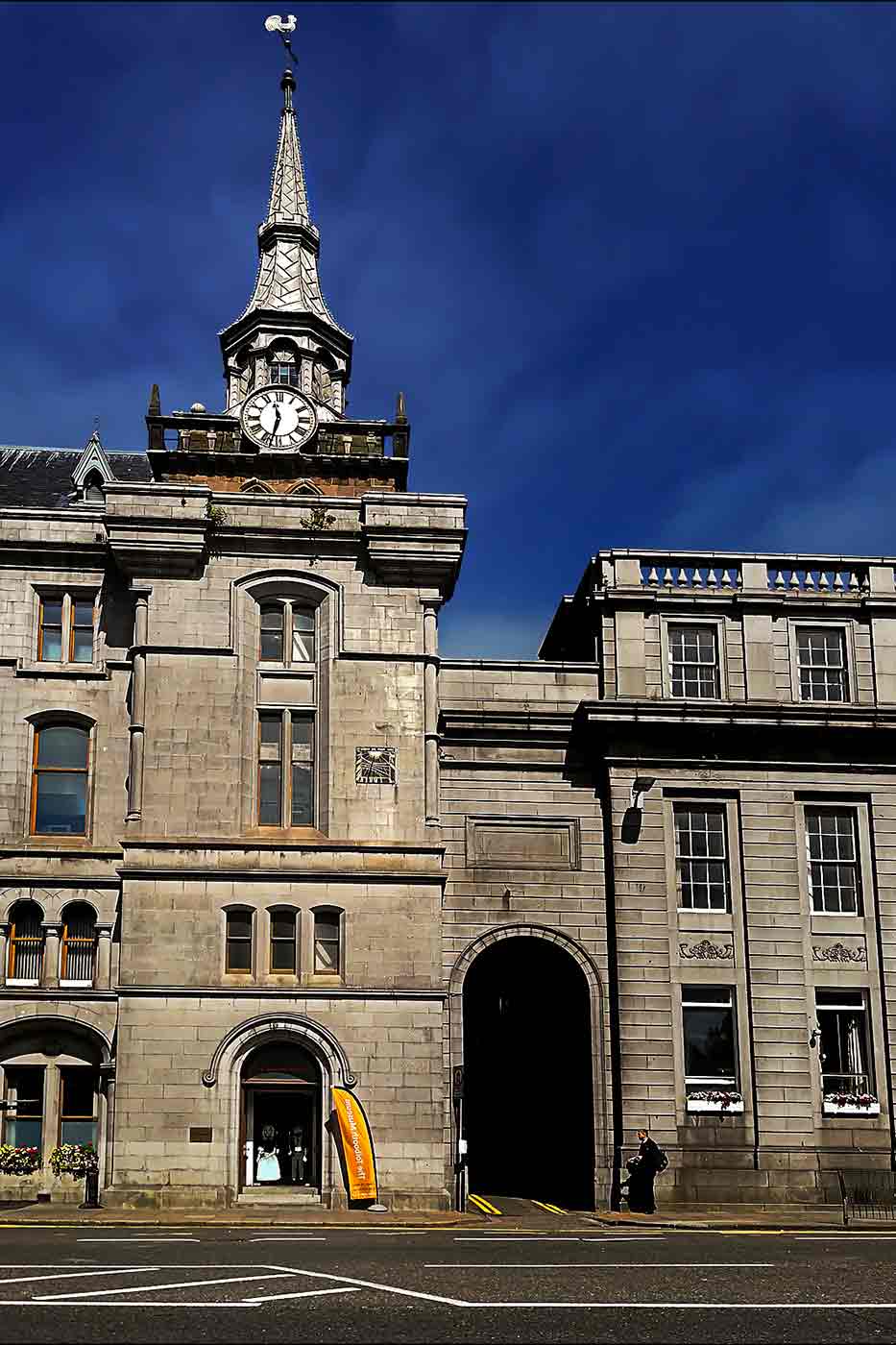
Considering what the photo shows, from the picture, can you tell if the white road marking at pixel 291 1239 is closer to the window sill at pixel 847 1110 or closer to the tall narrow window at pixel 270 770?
the tall narrow window at pixel 270 770

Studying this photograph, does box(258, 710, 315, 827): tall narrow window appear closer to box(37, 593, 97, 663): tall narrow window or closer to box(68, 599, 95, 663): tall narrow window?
box(68, 599, 95, 663): tall narrow window

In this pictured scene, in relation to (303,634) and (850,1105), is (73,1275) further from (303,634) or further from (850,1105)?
(850,1105)

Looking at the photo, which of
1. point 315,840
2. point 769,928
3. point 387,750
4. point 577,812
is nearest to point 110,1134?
point 315,840

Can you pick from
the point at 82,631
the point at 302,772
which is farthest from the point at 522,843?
the point at 82,631

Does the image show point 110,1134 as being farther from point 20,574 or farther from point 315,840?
point 20,574

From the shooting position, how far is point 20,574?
126 feet

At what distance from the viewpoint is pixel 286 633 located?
1478 inches

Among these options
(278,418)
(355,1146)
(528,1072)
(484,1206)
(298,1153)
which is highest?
(278,418)

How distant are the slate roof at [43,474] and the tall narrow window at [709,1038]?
2246 centimetres

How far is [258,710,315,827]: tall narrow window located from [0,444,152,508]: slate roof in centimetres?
1242

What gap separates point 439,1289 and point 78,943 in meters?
19.6

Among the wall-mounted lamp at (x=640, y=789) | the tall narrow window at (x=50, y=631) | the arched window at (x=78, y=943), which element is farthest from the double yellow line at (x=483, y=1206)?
the tall narrow window at (x=50, y=631)

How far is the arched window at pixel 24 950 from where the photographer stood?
35.9 m

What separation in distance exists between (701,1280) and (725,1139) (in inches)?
621
